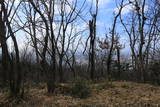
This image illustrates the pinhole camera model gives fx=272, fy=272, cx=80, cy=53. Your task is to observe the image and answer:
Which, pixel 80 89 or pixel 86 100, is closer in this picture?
pixel 86 100

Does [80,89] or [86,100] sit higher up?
[80,89]

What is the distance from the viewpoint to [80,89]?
10703mm

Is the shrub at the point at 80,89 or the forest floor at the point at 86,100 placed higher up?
the shrub at the point at 80,89

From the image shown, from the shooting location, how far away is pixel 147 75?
21.3 metres

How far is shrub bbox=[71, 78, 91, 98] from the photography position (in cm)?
1052

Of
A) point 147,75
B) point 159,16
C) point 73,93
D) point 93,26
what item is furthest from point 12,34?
point 147,75

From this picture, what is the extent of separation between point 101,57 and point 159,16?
35.7ft

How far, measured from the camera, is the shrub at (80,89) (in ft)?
34.5

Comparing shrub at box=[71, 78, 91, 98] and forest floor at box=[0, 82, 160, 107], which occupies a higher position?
shrub at box=[71, 78, 91, 98]

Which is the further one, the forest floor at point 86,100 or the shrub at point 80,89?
the shrub at point 80,89

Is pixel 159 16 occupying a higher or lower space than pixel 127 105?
higher

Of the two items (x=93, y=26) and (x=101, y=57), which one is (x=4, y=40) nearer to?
(x=93, y=26)

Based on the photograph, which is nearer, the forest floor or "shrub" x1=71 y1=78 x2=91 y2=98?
the forest floor

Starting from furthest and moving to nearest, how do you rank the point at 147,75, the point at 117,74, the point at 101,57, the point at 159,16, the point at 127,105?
the point at 101,57, the point at 117,74, the point at 147,75, the point at 159,16, the point at 127,105
